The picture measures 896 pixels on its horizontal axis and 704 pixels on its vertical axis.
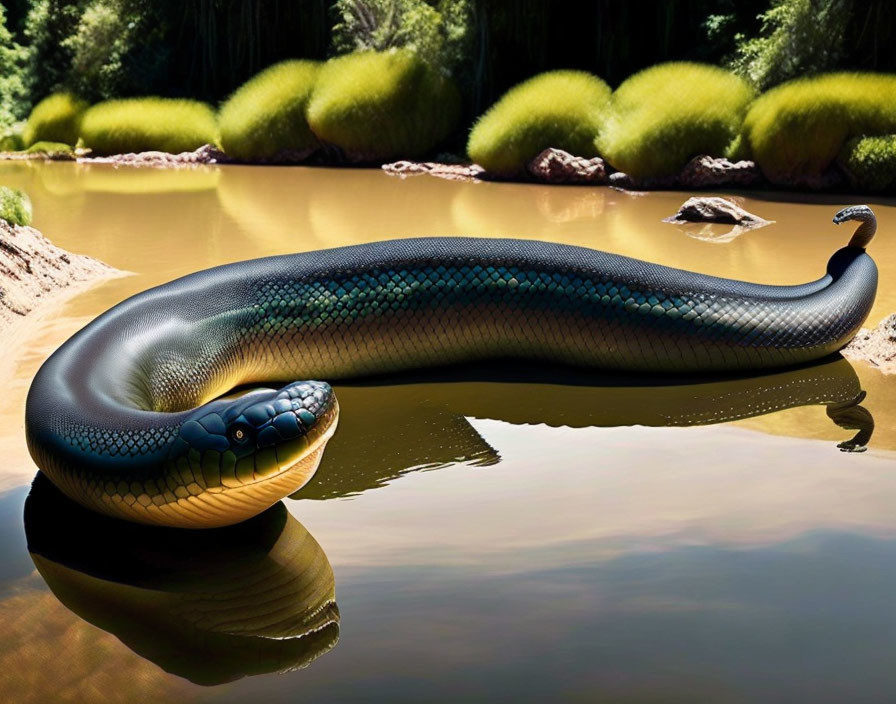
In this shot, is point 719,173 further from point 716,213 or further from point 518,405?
point 518,405

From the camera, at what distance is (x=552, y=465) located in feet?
10.3

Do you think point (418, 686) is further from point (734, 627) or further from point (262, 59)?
point (262, 59)

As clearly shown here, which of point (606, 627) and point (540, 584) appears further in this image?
point (540, 584)

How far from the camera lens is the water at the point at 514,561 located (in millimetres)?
2037

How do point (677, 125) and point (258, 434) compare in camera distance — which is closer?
point (258, 434)

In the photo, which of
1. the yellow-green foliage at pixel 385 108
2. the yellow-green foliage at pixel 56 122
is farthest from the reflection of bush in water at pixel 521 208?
the yellow-green foliage at pixel 56 122

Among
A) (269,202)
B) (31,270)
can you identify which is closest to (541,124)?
(269,202)

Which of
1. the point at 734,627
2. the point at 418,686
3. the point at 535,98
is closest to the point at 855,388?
the point at 734,627

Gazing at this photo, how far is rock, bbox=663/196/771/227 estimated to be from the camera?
7527 mm

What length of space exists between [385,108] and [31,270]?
7.64 m

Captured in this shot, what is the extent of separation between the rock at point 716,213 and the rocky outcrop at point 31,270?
4.20m

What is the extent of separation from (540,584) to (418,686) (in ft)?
1.56

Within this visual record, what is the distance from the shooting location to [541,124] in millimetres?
10797

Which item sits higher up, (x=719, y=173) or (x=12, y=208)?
(x=12, y=208)
